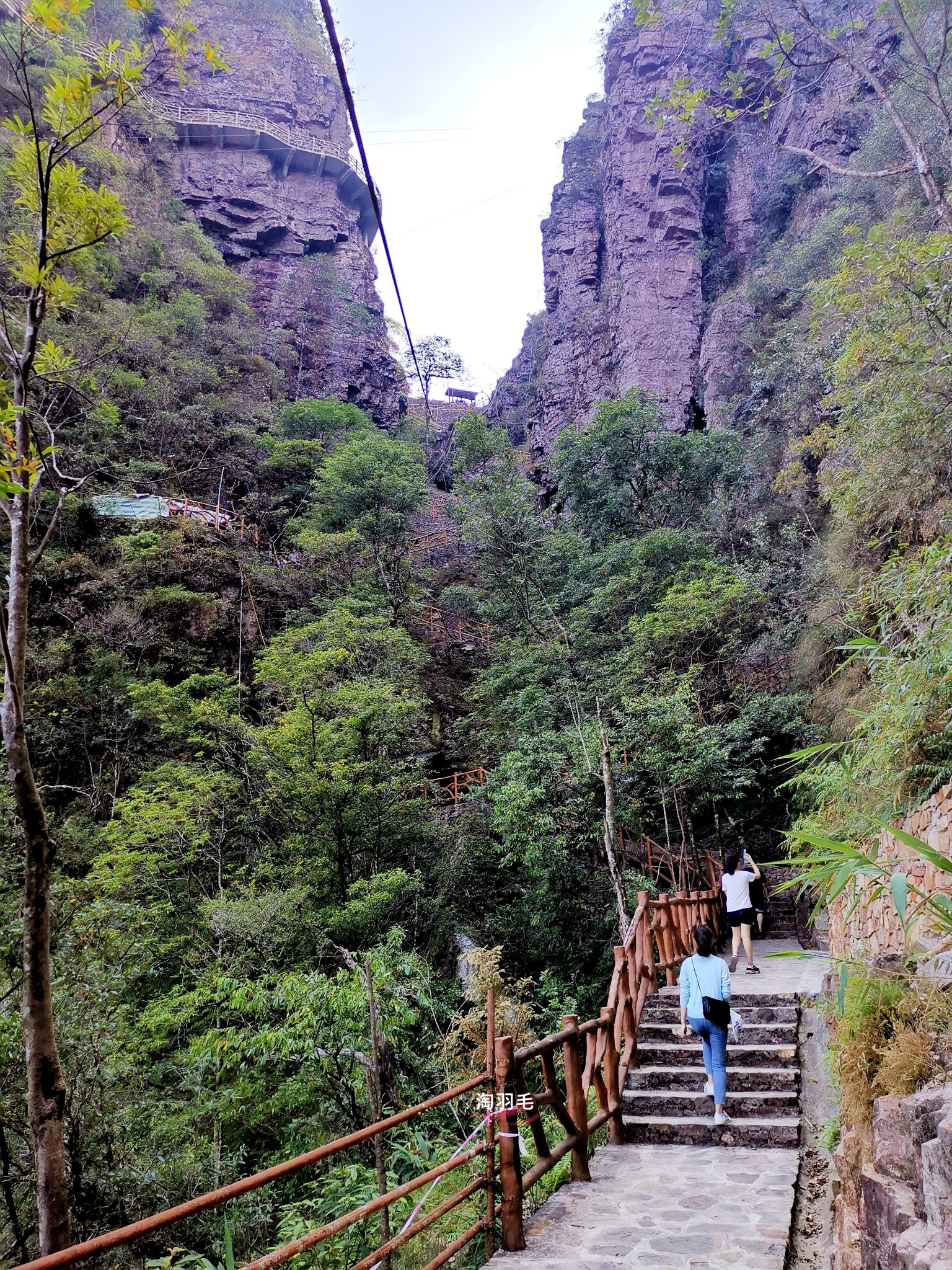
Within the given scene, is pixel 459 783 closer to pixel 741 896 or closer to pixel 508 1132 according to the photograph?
pixel 741 896

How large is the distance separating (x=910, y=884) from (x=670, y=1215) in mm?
2167

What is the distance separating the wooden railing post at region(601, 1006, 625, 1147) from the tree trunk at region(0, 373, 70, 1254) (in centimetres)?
311

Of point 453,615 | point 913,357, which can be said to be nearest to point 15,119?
point 913,357

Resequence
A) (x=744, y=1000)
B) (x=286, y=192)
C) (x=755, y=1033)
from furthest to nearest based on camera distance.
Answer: (x=286, y=192) → (x=744, y=1000) → (x=755, y=1033)

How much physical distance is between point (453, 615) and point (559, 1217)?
1692cm

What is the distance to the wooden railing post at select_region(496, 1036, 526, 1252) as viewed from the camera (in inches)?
129

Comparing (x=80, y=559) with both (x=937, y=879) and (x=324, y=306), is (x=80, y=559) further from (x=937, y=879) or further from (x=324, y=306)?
(x=324, y=306)

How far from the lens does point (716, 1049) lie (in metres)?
4.55

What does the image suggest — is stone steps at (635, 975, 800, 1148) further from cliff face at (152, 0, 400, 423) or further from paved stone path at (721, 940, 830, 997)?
cliff face at (152, 0, 400, 423)

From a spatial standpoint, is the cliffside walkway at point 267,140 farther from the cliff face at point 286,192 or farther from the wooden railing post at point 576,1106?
the wooden railing post at point 576,1106

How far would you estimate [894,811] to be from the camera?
13.8ft

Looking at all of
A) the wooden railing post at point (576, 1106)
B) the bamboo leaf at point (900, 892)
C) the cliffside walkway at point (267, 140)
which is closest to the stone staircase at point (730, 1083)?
the wooden railing post at point (576, 1106)

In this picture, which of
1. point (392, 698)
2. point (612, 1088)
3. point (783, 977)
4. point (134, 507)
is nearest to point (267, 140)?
point (134, 507)

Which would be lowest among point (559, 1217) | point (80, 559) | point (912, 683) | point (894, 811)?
point (559, 1217)
